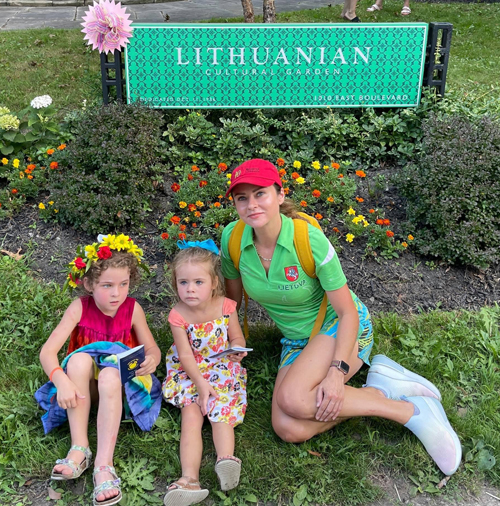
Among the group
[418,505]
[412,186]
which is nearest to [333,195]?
[412,186]

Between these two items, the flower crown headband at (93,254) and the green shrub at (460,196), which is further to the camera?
the green shrub at (460,196)

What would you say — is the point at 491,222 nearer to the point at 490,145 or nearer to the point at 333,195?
the point at 490,145

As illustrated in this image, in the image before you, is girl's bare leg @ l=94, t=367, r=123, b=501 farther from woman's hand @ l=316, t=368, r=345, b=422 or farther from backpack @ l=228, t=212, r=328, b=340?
woman's hand @ l=316, t=368, r=345, b=422

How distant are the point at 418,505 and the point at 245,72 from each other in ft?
12.4

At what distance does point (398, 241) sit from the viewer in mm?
4027

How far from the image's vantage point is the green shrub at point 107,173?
4117mm

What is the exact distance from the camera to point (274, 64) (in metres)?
4.95

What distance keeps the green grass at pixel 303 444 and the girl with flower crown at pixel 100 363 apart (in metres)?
0.12

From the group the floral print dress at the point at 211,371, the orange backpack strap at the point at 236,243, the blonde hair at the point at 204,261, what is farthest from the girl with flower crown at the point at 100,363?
the orange backpack strap at the point at 236,243

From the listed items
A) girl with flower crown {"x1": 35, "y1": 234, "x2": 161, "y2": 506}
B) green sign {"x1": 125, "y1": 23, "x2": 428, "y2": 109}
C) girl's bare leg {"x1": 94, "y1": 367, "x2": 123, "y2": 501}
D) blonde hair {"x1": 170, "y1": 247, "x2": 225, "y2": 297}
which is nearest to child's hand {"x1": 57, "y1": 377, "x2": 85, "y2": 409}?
girl with flower crown {"x1": 35, "y1": 234, "x2": 161, "y2": 506}

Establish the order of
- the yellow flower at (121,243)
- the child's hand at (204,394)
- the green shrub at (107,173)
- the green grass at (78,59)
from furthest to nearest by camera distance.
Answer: the green grass at (78,59) < the green shrub at (107,173) < the yellow flower at (121,243) < the child's hand at (204,394)

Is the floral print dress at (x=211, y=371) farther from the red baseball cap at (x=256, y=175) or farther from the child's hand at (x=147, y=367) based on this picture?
the red baseball cap at (x=256, y=175)

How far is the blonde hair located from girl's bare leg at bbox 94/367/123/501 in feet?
1.90

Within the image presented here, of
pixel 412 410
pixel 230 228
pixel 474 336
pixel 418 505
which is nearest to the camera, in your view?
pixel 418 505
